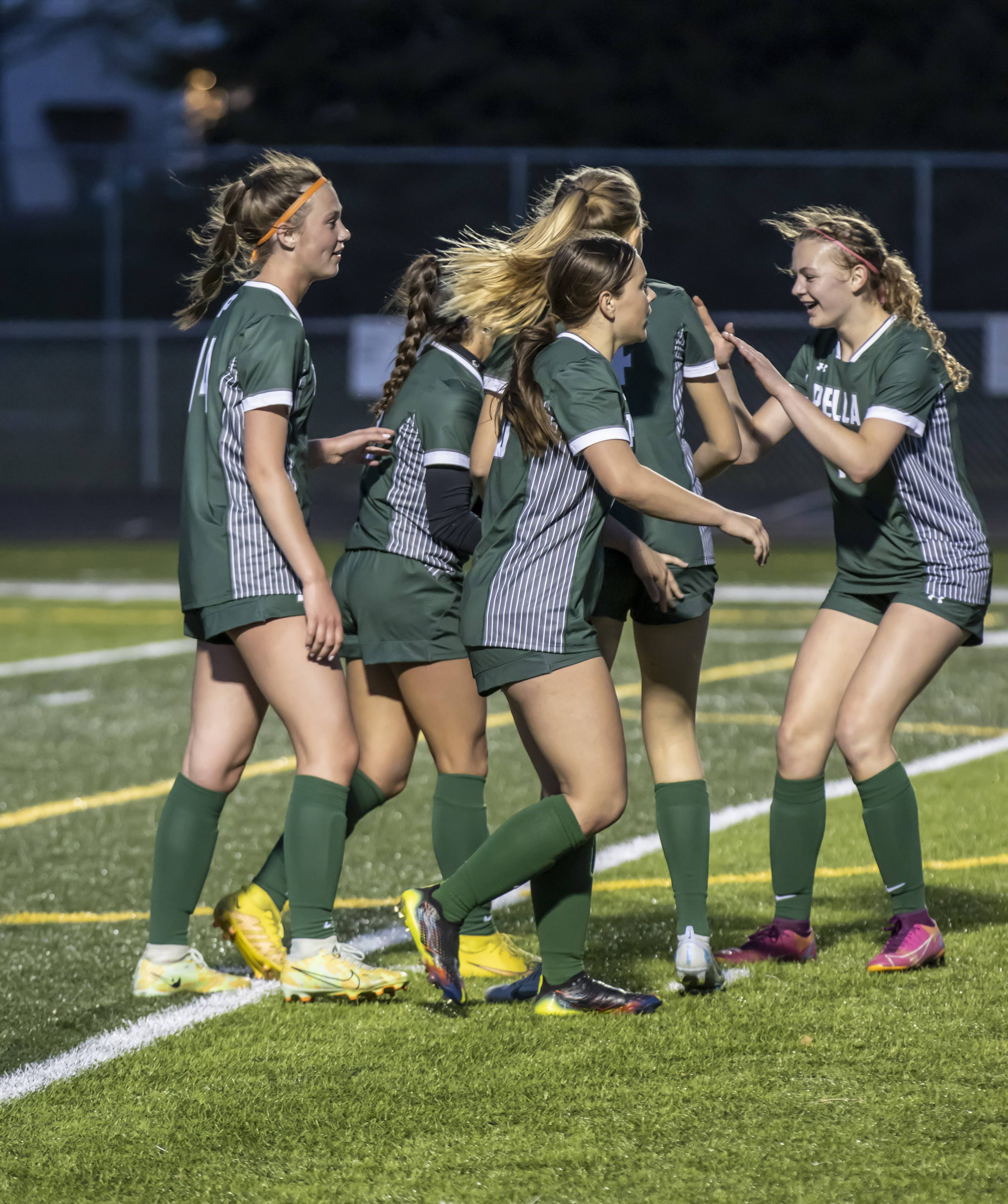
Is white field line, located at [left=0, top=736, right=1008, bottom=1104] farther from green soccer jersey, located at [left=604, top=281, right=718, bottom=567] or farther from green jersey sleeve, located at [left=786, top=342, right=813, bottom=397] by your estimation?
green jersey sleeve, located at [left=786, top=342, right=813, bottom=397]

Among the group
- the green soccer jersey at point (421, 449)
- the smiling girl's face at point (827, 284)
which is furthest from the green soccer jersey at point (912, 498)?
the green soccer jersey at point (421, 449)

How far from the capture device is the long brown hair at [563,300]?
4215 mm

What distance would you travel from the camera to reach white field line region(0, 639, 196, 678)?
1095cm

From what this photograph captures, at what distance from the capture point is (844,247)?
A: 15.8 feet

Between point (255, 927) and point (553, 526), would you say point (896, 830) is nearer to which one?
point (553, 526)

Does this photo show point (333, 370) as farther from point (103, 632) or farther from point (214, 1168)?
point (214, 1168)

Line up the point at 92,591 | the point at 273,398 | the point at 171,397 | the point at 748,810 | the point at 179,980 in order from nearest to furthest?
the point at 273,398, the point at 179,980, the point at 748,810, the point at 92,591, the point at 171,397

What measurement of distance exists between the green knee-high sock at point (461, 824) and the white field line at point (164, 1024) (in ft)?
0.45

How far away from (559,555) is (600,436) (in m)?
0.30

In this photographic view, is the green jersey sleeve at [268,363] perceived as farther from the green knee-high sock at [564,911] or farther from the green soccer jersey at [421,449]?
the green knee-high sock at [564,911]

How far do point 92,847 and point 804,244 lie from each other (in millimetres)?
3397

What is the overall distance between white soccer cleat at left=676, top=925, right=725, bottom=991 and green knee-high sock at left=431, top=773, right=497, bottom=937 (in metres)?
0.62

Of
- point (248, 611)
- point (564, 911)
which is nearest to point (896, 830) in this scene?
point (564, 911)

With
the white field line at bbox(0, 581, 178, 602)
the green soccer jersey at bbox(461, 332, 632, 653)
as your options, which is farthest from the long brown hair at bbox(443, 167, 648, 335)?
the white field line at bbox(0, 581, 178, 602)
